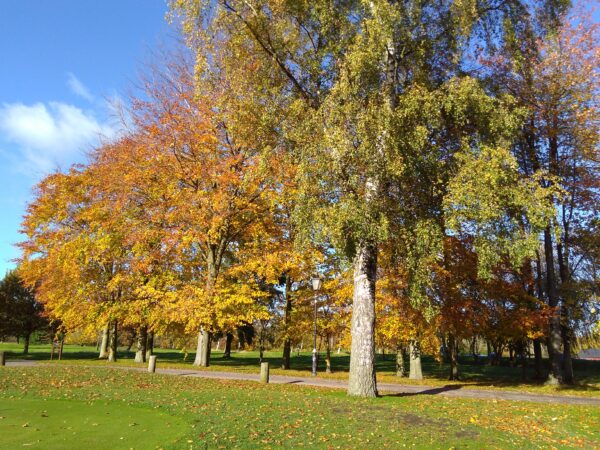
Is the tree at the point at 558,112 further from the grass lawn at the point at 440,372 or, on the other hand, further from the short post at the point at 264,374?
the short post at the point at 264,374

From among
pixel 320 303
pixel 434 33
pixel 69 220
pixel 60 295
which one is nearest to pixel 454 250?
pixel 320 303

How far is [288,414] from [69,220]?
26202mm

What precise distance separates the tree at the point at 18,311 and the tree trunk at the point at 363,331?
38703mm

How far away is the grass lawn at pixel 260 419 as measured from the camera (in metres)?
7.54

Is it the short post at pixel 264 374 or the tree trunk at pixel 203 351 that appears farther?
the tree trunk at pixel 203 351

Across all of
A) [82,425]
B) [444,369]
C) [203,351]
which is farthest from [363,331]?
[444,369]

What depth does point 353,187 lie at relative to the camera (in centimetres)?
1280

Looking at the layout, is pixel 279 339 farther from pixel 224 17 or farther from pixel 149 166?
pixel 224 17

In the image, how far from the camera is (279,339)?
89.5 feet

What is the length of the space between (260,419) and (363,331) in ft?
16.7

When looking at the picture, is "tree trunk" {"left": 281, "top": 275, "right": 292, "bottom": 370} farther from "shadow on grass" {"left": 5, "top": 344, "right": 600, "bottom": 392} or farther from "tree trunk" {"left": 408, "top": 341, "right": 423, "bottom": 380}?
"tree trunk" {"left": 408, "top": 341, "right": 423, "bottom": 380}

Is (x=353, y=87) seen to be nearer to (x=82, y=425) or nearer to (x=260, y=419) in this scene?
(x=260, y=419)

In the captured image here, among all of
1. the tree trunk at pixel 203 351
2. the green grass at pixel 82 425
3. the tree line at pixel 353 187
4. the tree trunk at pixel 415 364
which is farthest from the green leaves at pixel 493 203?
the tree trunk at pixel 203 351

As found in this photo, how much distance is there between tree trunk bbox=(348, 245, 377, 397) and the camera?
1327cm
